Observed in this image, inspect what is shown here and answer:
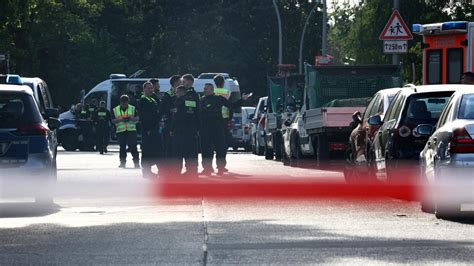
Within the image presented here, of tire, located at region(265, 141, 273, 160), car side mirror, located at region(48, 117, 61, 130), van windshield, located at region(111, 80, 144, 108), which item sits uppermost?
car side mirror, located at region(48, 117, 61, 130)

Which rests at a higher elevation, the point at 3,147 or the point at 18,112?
the point at 18,112

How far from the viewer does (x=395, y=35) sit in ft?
105

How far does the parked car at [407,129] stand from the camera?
63.8 feet

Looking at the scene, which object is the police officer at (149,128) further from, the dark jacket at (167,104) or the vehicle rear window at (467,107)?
the vehicle rear window at (467,107)

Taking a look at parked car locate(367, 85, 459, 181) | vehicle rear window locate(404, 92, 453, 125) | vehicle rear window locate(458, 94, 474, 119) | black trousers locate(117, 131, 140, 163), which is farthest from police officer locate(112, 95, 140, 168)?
vehicle rear window locate(458, 94, 474, 119)

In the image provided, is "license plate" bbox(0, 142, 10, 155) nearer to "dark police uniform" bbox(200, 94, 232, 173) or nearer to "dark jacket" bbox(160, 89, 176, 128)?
"dark jacket" bbox(160, 89, 176, 128)

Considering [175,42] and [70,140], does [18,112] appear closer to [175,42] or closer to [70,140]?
[70,140]

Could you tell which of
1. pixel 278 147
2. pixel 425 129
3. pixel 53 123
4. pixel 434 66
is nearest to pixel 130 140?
pixel 434 66

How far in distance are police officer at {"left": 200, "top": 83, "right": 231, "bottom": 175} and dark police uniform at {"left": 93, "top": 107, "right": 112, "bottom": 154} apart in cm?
1731

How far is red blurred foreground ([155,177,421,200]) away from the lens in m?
20.6

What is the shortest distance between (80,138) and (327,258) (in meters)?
38.9

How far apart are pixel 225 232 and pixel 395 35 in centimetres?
1793

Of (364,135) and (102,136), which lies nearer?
(364,135)

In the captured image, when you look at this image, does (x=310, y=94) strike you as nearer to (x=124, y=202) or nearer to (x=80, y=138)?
(x=124, y=202)
